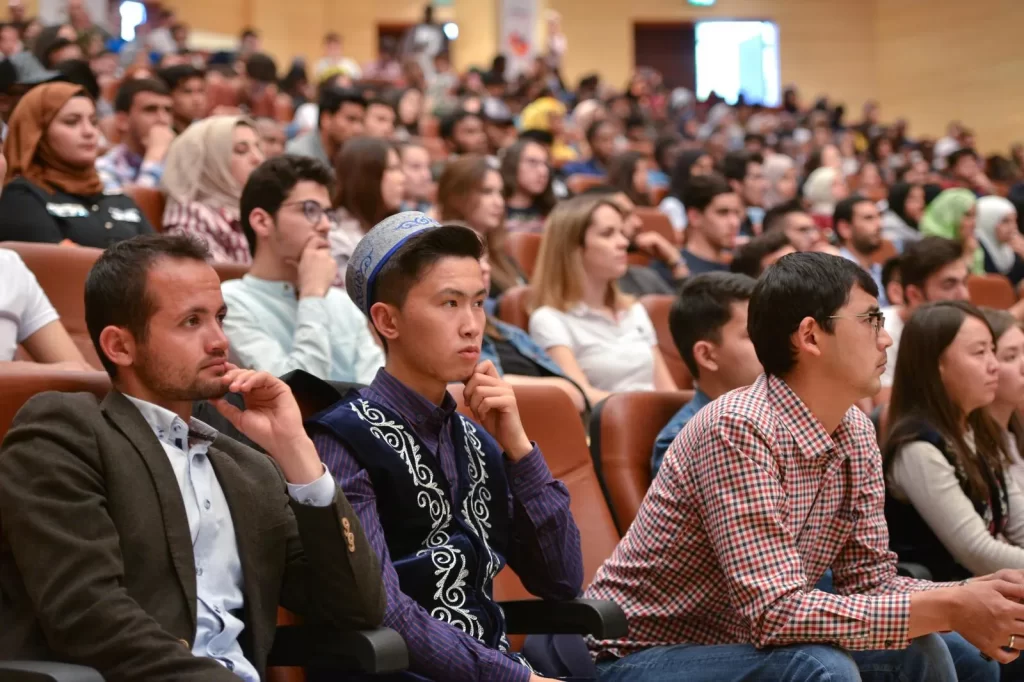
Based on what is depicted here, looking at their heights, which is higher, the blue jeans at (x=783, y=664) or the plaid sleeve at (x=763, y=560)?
the plaid sleeve at (x=763, y=560)

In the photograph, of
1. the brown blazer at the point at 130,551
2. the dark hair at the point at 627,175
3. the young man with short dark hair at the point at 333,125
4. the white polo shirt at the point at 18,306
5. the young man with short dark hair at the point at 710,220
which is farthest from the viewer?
the dark hair at the point at 627,175

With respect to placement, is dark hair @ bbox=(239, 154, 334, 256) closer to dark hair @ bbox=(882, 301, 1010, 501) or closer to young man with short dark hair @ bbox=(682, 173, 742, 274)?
dark hair @ bbox=(882, 301, 1010, 501)

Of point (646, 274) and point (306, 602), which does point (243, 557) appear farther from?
point (646, 274)

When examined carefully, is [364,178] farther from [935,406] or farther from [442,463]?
[442,463]

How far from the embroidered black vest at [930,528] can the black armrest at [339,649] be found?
4.36ft

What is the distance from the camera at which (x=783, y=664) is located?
169cm

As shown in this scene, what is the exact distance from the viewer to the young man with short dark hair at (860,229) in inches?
219

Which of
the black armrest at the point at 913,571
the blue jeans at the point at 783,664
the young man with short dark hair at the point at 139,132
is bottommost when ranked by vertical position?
the black armrest at the point at 913,571

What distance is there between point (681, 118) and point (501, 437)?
11.7m

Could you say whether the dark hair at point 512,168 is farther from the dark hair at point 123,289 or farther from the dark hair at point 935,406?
the dark hair at point 123,289

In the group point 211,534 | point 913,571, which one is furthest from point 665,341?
point 211,534

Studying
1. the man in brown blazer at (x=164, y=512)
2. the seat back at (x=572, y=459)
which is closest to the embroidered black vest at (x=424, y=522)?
the man in brown blazer at (x=164, y=512)

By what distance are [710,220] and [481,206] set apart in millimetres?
1285

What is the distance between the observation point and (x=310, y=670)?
1.71 meters
